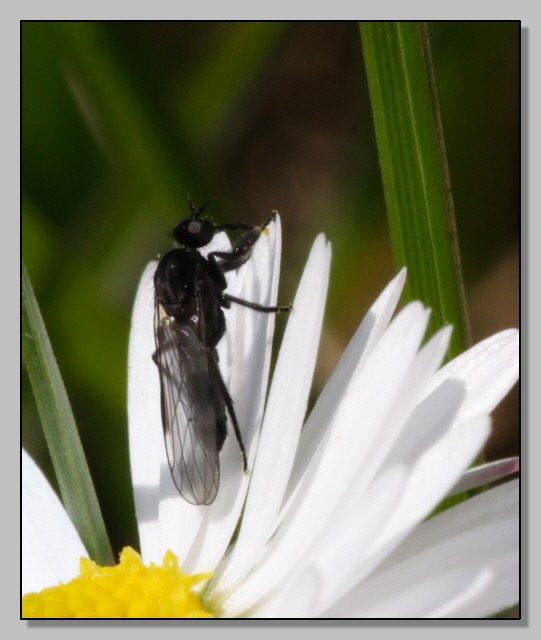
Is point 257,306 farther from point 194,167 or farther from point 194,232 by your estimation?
point 194,167

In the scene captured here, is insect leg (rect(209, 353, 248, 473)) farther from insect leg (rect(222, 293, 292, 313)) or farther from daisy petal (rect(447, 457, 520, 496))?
daisy petal (rect(447, 457, 520, 496))

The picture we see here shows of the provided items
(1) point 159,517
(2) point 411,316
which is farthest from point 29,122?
(2) point 411,316

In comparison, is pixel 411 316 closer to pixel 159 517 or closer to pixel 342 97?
pixel 159 517

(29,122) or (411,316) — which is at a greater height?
(29,122)

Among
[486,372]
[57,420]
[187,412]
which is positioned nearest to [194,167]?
[187,412]

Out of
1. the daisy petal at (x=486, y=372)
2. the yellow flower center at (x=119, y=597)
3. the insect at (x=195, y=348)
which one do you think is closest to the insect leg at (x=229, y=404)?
the insect at (x=195, y=348)

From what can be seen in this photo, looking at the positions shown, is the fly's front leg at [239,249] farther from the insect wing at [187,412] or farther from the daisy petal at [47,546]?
the daisy petal at [47,546]
